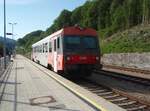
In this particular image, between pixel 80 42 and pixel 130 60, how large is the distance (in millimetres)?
13932

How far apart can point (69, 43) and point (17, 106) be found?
9.43m

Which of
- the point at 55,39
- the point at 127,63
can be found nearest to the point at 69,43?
the point at 55,39

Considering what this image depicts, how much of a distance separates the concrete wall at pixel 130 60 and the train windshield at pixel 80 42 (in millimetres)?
9601

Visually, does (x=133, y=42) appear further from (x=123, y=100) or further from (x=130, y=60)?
(x=123, y=100)

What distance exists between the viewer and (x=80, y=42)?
843 inches

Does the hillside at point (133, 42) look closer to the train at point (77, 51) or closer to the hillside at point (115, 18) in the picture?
the hillside at point (115, 18)

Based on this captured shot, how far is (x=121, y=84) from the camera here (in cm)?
1930

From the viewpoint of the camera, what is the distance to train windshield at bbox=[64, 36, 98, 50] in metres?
21.1

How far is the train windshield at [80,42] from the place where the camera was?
21.1 meters

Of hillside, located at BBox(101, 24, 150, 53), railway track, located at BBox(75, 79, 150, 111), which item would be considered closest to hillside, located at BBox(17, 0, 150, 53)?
hillside, located at BBox(101, 24, 150, 53)

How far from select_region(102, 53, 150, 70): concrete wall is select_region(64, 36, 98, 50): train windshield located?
31.5ft

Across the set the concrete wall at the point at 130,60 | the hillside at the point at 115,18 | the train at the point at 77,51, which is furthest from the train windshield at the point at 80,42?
the concrete wall at the point at 130,60

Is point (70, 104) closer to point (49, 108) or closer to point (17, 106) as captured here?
point (49, 108)

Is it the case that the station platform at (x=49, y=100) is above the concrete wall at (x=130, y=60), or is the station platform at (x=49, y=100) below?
below
